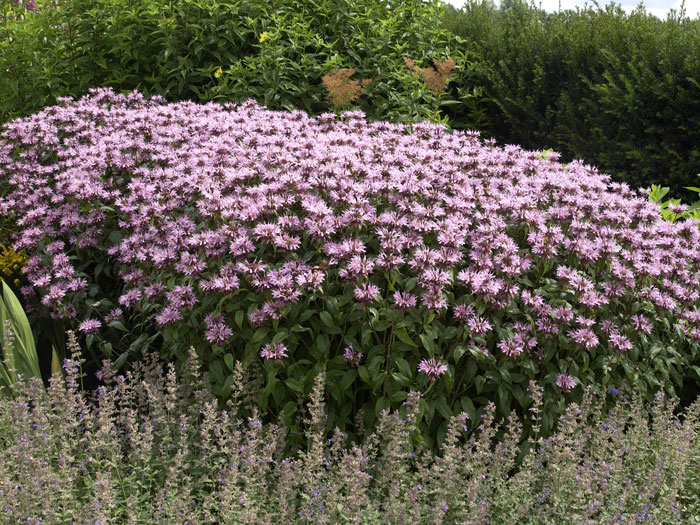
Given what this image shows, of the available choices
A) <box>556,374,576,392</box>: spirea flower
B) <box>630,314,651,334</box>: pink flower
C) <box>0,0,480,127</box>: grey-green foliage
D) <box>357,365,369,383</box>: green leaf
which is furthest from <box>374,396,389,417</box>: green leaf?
<box>0,0,480,127</box>: grey-green foliage

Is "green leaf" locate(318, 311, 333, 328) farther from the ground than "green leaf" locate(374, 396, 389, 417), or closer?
farther from the ground

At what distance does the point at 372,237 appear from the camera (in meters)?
3.83

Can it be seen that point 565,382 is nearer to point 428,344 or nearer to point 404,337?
point 428,344

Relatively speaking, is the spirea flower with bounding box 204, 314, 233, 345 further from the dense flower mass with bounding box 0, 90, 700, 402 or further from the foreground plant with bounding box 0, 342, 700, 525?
the foreground plant with bounding box 0, 342, 700, 525

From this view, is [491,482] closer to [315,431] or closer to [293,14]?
[315,431]

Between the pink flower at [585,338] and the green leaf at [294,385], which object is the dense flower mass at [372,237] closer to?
the pink flower at [585,338]

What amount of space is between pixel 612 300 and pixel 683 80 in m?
4.47

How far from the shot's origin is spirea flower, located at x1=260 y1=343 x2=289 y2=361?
348 cm

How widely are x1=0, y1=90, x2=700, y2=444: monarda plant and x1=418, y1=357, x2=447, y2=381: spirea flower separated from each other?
10mm

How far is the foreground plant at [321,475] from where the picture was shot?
A: 2916 millimetres

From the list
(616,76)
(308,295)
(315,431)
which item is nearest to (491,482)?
(315,431)

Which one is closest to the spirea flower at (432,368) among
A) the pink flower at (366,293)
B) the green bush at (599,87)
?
the pink flower at (366,293)

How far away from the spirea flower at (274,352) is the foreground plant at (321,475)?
240 millimetres

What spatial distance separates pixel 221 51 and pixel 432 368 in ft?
16.8
